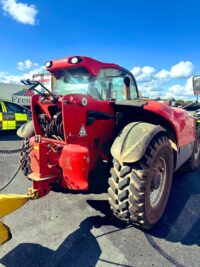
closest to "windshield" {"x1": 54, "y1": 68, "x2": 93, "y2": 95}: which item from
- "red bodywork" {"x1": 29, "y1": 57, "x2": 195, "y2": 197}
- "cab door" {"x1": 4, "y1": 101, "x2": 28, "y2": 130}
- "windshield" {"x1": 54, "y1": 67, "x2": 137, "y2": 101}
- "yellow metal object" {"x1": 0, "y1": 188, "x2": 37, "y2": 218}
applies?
"windshield" {"x1": 54, "y1": 67, "x2": 137, "y2": 101}

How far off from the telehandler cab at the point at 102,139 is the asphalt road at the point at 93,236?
258 mm

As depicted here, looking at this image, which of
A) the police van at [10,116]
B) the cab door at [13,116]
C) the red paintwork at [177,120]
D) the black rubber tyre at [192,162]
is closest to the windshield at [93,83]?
the red paintwork at [177,120]

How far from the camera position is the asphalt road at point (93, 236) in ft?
7.80

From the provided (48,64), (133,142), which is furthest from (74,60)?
(133,142)

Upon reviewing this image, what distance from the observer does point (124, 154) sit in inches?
102

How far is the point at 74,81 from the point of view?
10.7 ft

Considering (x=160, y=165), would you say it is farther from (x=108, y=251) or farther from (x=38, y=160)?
(x=38, y=160)

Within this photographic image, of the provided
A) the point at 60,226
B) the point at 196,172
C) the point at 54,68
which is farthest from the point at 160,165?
the point at 196,172

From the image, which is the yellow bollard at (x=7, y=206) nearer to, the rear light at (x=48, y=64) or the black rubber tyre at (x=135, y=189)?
the black rubber tyre at (x=135, y=189)

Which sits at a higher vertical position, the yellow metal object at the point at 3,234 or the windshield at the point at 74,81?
the windshield at the point at 74,81

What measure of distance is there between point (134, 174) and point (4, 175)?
3265 millimetres

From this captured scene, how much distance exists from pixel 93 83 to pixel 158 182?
163 cm

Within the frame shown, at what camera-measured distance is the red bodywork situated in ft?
8.57

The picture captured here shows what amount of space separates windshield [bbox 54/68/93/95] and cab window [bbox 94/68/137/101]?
5.9 inches
